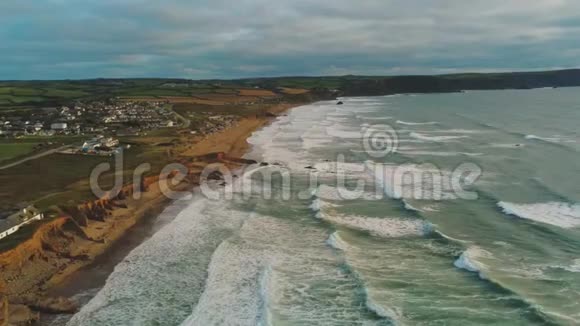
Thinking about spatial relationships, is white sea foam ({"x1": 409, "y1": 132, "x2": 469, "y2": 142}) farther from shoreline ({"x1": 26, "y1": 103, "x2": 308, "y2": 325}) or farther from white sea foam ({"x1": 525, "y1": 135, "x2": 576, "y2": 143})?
shoreline ({"x1": 26, "y1": 103, "x2": 308, "y2": 325})

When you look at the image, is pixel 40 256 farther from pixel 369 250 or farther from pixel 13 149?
pixel 13 149

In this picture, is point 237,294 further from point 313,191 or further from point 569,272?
point 313,191

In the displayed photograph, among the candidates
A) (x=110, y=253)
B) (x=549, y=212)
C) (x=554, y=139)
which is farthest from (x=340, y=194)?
(x=554, y=139)

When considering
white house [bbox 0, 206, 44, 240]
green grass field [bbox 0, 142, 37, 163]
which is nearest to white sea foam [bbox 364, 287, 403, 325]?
white house [bbox 0, 206, 44, 240]

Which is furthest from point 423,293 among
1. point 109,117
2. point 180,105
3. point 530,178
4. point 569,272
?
point 180,105

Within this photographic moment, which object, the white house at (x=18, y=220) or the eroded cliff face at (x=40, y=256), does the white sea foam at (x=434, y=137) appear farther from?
the white house at (x=18, y=220)

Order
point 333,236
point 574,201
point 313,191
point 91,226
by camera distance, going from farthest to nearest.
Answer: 1. point 313,191
2. point 574,201
3. point 91,226
4. point 333,236
